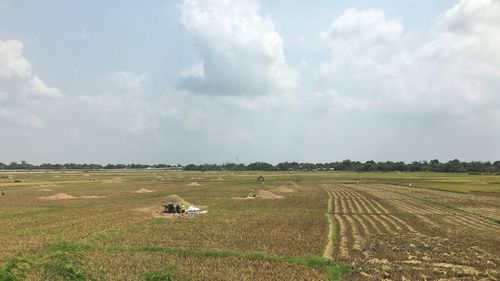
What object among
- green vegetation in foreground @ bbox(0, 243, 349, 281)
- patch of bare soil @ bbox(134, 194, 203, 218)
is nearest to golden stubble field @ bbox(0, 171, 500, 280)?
green vegetation in foreground @ bbox(0, 243, 349, 281)

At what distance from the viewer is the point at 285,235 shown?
2359 centimetres

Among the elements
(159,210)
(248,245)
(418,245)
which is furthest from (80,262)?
(159,210)

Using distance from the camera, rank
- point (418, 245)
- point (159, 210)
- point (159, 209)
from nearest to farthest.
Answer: point (418, 245)
point (159, 210)
point (159, 209)

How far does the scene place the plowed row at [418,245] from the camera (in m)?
16.1

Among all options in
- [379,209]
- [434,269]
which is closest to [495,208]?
[379,209]

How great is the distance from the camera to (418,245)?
70.6 feet

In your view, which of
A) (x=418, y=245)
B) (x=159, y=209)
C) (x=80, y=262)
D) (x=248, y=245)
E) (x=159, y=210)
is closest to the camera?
(x=80, y=262)

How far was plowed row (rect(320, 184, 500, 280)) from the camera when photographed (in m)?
16.1

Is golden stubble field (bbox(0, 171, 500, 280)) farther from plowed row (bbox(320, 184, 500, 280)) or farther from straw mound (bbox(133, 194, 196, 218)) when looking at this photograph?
straw mound (bbox(133, 194, 196, 218))

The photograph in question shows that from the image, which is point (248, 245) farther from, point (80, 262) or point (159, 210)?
point (159, 210)

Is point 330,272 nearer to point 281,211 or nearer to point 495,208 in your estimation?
point 281,211

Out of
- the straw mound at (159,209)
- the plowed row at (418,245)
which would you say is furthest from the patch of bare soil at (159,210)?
the plowed row at (418,245)

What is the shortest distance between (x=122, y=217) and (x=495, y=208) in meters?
32.4

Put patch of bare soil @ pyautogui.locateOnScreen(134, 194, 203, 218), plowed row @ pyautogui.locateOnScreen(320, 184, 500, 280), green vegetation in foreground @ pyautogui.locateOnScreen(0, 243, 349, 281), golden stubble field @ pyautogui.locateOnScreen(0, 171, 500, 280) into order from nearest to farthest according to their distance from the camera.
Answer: green vegetation in foreground @ pyautogui.locateOnScreen(0, 243, 349, 281), golden stubble field @ pyautogui.locateOnScreen(0, 171, 500, 280), plowed row @ pyautogui.locateOnScreen(320, 184, 500, 280), patch of bare soil @ pyautogui.locateOnScreen(134, 194, 203, 218)
